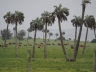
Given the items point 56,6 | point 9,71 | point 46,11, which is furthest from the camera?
point 46,11

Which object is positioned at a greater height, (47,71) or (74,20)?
(74,20)

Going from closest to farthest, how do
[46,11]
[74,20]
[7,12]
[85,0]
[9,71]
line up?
[9,71]
[85,0]
[46,11]
[74,20]
[7,12]

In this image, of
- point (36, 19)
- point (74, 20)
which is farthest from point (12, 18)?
point (74, 20)

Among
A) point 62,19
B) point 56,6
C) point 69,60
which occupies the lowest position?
point 69,60

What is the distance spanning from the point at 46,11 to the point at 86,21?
1856 centimetres

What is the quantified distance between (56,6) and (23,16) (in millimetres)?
15400

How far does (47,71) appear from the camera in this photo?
3081cm

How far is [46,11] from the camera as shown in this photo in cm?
6094

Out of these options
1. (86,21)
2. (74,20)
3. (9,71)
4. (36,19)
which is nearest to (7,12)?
(36,19)

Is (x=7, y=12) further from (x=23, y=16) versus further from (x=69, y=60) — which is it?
(x=69, y=60)

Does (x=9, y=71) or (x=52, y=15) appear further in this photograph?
(x=52, y=15)

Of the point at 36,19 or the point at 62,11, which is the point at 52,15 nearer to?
the point at 62,11

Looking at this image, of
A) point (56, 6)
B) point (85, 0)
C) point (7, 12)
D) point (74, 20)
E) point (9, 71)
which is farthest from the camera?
point (7, 12)

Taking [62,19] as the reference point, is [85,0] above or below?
above
